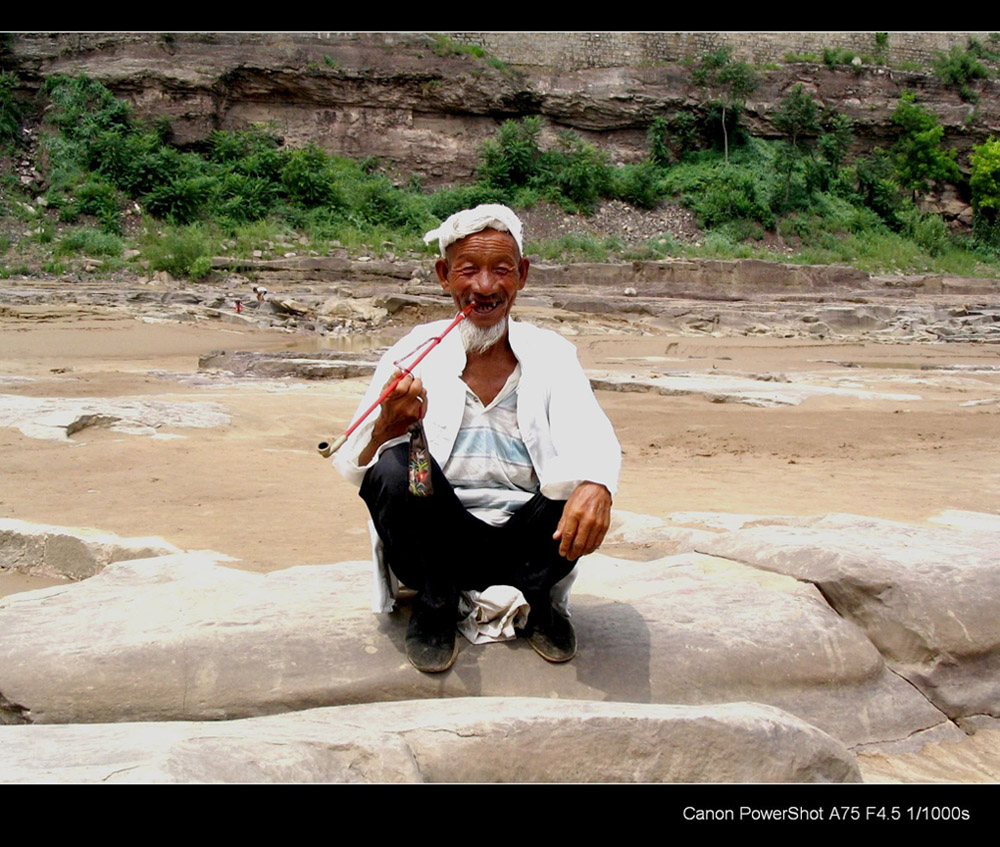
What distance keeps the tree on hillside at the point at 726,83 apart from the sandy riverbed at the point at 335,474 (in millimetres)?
21920

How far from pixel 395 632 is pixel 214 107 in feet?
95.5

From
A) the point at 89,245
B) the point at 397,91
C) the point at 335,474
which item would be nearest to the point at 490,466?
the point at 335,474

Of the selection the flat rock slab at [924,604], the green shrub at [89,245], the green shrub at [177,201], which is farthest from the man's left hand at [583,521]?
the green shrub at [177,201]

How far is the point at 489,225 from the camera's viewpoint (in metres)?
2.66

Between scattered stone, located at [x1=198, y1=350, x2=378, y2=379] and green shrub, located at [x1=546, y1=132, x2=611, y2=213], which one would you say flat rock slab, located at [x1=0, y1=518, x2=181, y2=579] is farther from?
green shrub, located at [x1=546, y1=132, x2=611, y2=213]

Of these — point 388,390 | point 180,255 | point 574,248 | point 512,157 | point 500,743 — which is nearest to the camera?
point 500,743

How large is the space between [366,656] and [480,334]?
917 mm

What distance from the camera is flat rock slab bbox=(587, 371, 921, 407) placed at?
9.16 m

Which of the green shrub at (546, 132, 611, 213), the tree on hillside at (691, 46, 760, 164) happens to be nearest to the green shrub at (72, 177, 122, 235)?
the green shrub at (546, 132, 611, 213)

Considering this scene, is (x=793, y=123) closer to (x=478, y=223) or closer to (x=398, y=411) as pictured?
(x=478, y=223)

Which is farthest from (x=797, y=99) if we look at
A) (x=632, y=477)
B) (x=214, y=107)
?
(x=632, y=477)

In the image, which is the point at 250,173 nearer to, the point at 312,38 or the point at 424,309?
the point at 312,38

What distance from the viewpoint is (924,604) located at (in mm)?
3047

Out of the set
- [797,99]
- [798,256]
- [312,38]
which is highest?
[312,38]
